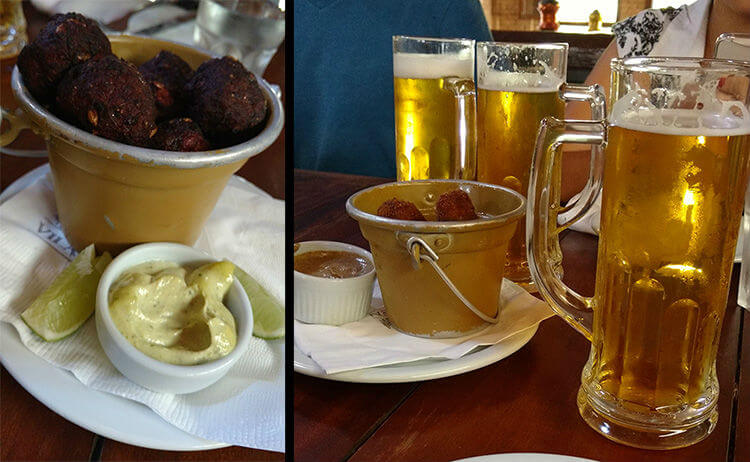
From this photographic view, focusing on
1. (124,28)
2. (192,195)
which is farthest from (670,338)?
(124,28)

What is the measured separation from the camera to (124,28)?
1477 millimetres

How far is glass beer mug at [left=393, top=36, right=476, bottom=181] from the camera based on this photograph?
59cm

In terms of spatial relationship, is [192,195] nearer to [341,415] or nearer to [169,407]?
[169,407]

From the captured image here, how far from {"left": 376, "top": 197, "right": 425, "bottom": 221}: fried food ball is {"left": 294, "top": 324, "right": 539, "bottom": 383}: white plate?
0.09 meters

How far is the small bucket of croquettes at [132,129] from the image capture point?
610mm

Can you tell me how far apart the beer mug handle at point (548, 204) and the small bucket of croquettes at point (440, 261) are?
3cm

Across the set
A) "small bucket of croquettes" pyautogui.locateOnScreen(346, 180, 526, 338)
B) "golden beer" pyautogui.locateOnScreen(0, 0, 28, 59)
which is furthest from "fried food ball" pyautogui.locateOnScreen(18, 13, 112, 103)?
"golden beer" pyautogui.locateOnScreen(0, 0, 28, 59)

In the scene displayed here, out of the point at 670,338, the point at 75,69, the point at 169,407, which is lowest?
the point at 169,407

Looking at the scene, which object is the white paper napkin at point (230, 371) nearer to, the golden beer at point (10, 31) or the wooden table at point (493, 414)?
the wooden table at point (493, 414)

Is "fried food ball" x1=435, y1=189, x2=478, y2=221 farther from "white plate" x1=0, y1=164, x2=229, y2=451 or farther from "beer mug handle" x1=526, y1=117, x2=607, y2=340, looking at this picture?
"white plate" x1=0, y1=164, x2=229, y2=451

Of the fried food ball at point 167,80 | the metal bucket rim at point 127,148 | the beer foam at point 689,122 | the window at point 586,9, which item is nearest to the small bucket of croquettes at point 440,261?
the beer foam at point 689,122

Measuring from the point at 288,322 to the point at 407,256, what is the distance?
13cm

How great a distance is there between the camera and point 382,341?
0.43 metres

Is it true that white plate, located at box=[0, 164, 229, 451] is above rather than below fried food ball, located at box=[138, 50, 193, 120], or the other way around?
below
